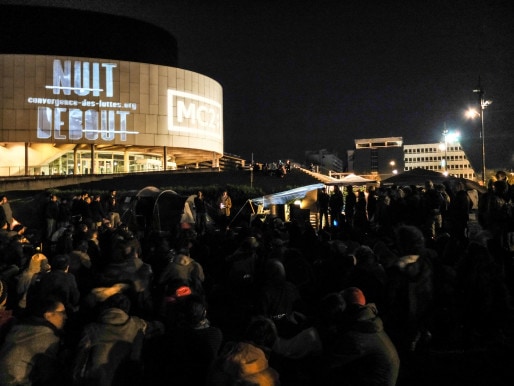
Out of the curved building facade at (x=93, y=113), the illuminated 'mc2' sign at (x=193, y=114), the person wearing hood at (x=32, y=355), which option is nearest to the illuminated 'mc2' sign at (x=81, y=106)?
the curved building facade at (x=93, y=113)

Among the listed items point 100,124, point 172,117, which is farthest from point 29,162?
point 172,117

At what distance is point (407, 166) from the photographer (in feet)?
429

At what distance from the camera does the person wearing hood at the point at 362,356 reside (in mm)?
3654

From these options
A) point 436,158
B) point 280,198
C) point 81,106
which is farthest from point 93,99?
point 436,158

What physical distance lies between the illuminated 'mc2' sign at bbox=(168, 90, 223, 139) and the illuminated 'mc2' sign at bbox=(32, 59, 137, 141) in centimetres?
517

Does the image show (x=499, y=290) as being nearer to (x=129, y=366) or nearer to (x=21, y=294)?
(x=129, y=366)

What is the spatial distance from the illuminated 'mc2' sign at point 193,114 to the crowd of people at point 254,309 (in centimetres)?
3886

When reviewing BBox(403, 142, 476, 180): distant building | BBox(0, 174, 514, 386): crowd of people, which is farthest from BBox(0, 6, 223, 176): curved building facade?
BBox(403, 142, 476, 180): distant building

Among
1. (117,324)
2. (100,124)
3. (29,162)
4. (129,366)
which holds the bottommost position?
(129,366)

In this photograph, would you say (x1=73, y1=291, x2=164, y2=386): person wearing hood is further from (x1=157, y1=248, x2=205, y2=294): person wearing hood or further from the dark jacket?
(x1=157, y1=248, x2=205, y2=294): person wearing hood

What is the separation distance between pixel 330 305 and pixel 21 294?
4819 millimetres

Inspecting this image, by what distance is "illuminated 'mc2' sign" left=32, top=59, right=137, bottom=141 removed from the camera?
4272 centimetres

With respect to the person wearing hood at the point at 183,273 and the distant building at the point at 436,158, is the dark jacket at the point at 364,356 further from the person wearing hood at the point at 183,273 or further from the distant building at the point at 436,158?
the distant building at the point at 436,158

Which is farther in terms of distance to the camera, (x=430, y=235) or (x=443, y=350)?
(x=430, y=235)
